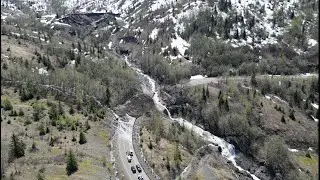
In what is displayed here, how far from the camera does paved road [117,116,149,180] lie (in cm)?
9525

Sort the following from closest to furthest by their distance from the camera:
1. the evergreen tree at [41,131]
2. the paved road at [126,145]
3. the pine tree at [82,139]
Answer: the paved road at [126,145]
the evergreen tree at [41,131]
the pine tree at [82,139]

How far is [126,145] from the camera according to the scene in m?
112

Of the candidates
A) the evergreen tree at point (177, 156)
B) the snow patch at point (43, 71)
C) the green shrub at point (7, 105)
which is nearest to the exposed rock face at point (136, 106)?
the snow patch at point (43, 71)

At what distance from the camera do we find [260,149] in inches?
Result: 5433

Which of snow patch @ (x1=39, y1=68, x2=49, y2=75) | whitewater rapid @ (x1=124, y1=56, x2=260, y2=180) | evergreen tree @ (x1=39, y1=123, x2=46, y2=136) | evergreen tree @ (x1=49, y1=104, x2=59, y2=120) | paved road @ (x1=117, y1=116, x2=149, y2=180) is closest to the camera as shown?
paved road @ (x1=117, y1=116, x2=149, y2=180)

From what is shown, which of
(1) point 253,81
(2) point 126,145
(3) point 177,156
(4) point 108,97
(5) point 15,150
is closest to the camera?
(5) point 15,150

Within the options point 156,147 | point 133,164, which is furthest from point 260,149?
point 133,164

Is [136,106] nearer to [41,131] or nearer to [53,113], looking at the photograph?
[53,113]

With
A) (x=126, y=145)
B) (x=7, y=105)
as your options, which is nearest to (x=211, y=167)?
(x=126, y=145)

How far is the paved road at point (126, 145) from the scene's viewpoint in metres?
95.2

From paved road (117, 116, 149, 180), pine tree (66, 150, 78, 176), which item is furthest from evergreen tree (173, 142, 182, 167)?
pine tree (66, 150, 78, 176)

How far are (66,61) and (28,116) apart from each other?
68.2 m

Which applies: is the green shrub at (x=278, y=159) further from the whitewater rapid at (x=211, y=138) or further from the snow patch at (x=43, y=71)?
the snow patch at (x=43, y=71)

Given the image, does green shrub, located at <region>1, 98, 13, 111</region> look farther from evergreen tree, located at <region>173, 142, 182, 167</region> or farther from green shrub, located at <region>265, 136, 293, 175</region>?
green shrub, located at <region>265, 136, 293, 175</region>
